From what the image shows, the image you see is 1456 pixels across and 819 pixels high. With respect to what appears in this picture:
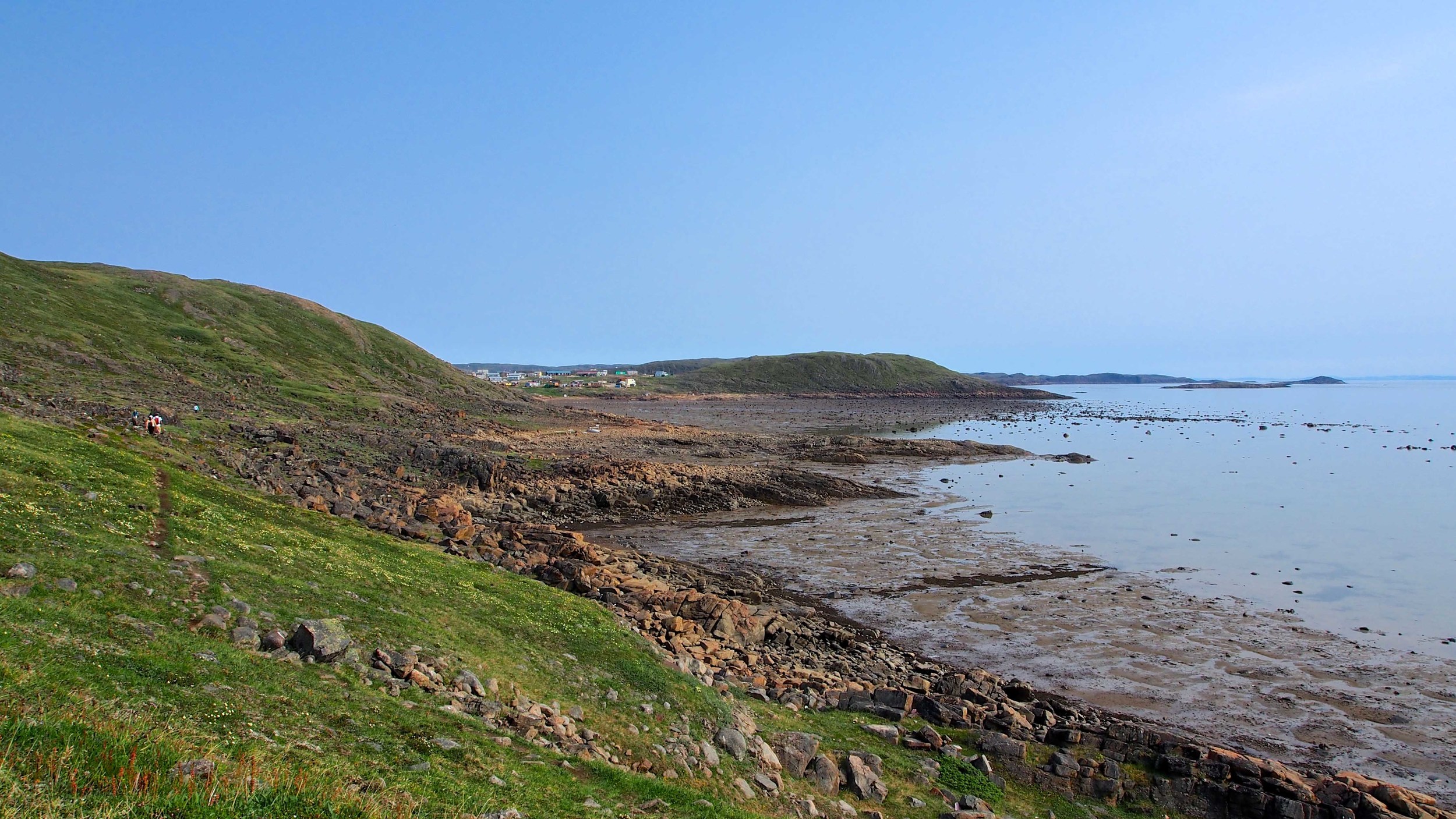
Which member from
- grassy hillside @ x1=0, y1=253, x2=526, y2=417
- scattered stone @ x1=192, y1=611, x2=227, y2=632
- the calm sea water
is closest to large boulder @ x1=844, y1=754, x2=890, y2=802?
scattered stone @ x1=192, y1=611, x2=227, y2=632

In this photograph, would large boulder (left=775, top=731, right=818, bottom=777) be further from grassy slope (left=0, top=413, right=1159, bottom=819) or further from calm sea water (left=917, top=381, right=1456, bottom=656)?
calm sea water (left=917, top=381, right=1456, bottom=656)

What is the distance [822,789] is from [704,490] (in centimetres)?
3112

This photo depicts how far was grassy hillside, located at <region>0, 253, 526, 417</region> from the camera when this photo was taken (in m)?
43.6

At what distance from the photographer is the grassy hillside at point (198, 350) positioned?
43625 mm

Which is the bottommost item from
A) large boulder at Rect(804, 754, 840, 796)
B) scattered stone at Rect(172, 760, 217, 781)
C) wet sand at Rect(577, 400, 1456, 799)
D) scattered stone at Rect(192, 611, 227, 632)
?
wet sand at Rect(577, 400, 1456, 799)

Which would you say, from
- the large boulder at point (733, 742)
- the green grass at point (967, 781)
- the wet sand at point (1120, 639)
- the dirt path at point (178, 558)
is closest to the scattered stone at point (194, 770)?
the dirt path at point (178, 558)

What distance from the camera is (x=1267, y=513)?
41688 mm

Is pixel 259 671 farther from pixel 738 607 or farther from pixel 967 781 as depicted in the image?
pixel 738 607

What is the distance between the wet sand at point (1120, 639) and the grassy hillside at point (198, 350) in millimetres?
30454

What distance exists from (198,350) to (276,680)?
193 feet

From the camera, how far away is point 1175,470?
194 feet

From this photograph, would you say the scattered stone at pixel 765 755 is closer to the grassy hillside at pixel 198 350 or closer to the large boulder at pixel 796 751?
the large boulder at pixel 796 751

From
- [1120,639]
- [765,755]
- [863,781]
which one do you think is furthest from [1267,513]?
[765,755]

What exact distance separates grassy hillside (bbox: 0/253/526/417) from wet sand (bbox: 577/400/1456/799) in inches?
1199
